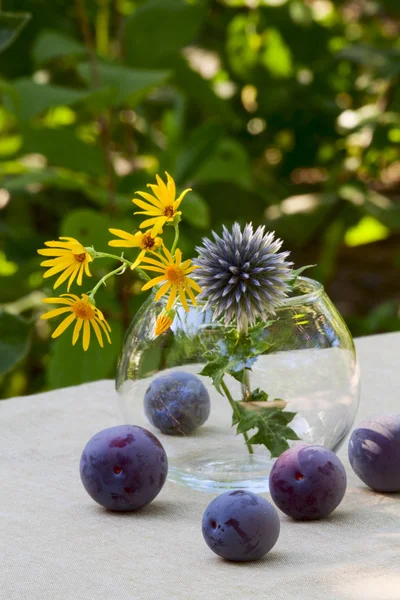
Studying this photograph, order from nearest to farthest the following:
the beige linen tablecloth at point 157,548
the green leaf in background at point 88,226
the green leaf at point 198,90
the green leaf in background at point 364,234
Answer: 1. the beige linen tablecloth at point 157,548
2. the green leaf in background at point 88,226
3. the green leaf at point 198,90
4. the green leaf in background at point 364,234

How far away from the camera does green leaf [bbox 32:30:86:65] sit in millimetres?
1797

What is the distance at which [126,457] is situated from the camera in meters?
0.66

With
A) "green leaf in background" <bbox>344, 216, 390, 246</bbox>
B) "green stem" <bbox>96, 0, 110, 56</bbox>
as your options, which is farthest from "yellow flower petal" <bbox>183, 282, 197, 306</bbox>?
"green leaf in background" <bbox>344, 216, 390, 246</bbox>

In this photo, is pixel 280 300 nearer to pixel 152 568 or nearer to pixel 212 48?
pixel 152 568

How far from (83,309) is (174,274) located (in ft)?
0.22

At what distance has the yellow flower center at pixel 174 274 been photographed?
2.08 feet

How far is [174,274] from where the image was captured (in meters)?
0.64

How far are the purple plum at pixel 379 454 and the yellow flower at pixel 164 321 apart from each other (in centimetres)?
16

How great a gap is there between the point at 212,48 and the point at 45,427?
1.78 meters

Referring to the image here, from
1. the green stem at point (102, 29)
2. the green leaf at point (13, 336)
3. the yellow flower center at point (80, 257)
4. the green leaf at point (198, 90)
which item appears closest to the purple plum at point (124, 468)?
the yellow flower center at point (80, 257)

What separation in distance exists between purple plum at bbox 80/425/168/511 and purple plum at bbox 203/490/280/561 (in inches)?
3.0

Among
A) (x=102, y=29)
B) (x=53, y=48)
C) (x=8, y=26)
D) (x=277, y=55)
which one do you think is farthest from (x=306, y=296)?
(x=277, y=55)

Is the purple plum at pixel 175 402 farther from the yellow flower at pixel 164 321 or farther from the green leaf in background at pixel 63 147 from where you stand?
the green leaf in background at pixel 63 147

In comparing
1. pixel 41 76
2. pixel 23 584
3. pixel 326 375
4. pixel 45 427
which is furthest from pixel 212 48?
pixel 23 584
